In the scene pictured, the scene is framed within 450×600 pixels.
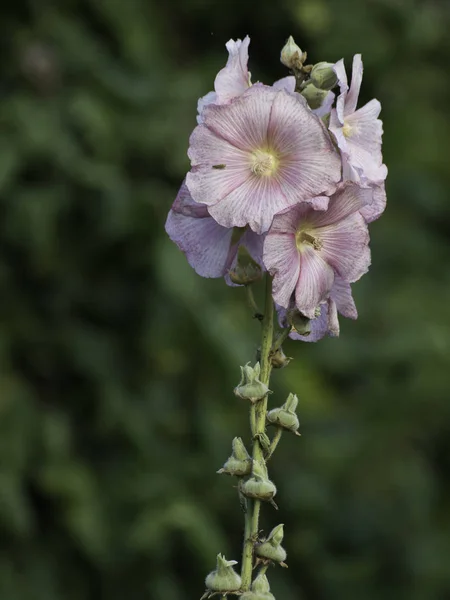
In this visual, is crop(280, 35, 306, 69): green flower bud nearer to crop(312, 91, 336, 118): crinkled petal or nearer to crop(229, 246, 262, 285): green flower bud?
crop(312, 91, 336, 118): crinkled petal

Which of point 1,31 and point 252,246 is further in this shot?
point 1,31

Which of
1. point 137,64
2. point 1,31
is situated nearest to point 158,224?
point 137,64

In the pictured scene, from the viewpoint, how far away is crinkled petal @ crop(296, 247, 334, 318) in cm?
132

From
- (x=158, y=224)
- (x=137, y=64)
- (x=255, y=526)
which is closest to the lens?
(x=255, y=526)

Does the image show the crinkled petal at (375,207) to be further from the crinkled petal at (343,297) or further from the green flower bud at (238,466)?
the green flower bud at (238,466)

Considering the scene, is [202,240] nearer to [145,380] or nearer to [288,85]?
[288,85]

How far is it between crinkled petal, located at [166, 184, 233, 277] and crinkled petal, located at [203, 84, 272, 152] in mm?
139

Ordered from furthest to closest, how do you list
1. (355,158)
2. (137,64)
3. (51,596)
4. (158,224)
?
(137,64)
(158,224)
(51,596)
(355,158)

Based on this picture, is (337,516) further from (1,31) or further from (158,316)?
(1,31)

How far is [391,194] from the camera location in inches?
194

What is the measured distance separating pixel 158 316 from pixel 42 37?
1.28 metres

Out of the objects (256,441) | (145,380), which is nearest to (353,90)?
(256,441)

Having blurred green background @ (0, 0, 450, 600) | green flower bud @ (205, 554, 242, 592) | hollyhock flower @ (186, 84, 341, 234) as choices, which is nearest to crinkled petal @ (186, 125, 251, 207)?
hollyhock flower @ (186, 84, 341, 234)

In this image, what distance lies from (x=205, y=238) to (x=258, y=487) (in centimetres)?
41
